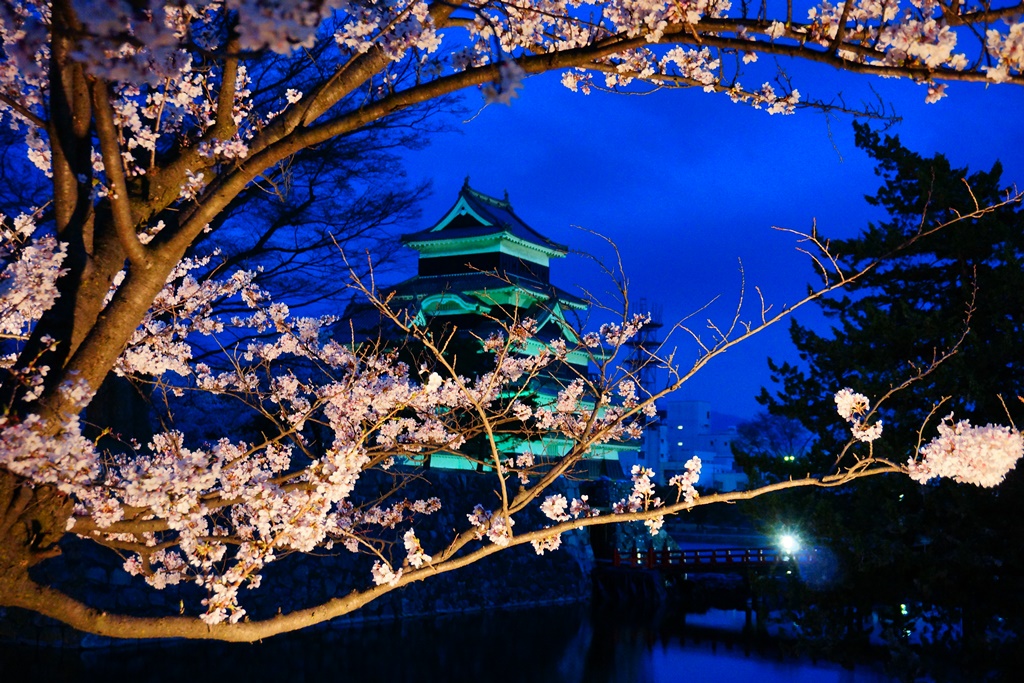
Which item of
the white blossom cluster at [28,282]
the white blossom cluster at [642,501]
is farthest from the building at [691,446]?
the white blossom cluster at [28,282]

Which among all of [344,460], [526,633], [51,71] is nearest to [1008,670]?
[526,633]

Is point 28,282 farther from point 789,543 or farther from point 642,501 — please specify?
point 789,543

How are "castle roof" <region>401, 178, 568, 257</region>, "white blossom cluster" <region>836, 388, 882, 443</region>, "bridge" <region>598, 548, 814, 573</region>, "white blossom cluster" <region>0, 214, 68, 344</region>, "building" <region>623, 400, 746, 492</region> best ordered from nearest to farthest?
"white blossom cluster" <region>0, 214, 68, 344</region>
"white blossom cluster" <region>836, 388, 882, 443</region>
"bridge" <region>598, 548, 814, 573</region>
"castle roof" <region>401, 178, 568, 257</region>
"building" <region>623, 400, 746, 492</region>

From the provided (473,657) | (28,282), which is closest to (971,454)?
(28,282)

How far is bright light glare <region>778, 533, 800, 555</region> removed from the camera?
31.7 feet

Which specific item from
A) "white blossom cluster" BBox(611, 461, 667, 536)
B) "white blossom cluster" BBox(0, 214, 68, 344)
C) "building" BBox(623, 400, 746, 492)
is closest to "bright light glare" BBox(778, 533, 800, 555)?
"white blossom cluster" BBox(611, 461, 667, 536)

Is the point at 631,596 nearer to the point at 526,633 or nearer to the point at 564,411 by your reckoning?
the point at 526,633

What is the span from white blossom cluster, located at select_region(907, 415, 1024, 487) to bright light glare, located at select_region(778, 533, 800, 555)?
7040mm

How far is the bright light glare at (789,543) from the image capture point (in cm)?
966

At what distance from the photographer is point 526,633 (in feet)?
40.8

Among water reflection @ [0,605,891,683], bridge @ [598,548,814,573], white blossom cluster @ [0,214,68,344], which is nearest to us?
white blossom cluster @ [0,214,68,344]

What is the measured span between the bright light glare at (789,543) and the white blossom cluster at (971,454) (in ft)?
23.1

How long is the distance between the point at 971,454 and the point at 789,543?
314 inches

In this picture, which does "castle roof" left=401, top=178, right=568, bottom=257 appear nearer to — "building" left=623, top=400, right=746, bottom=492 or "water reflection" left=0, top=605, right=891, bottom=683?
"water reflection" left=0, top=605, right=891, bottom=683
